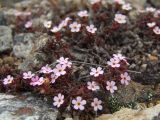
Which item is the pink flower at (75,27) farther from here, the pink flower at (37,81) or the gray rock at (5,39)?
the pink flower at (37,81)

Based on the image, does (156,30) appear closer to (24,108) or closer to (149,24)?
(149,24)

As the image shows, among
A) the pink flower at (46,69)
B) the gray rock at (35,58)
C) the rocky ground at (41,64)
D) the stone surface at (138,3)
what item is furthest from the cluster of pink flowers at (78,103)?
the stone surface at (138,3)

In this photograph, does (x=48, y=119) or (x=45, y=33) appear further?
(x=45, y=33)

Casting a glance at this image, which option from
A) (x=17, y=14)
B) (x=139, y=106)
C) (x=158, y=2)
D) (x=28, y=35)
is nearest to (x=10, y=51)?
(x=28, y=35)

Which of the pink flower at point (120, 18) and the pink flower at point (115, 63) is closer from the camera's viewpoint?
the pink flower at point (115, 63)

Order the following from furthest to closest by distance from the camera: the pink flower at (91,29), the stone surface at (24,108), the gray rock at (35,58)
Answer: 1. the pink flower at (91,29)
2. the gray rock at (35,58)
3. the stone surface at (24,108)

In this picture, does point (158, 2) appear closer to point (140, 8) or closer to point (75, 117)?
point (140, 8)

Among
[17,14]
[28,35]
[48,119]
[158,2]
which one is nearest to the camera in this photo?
[48,119]
